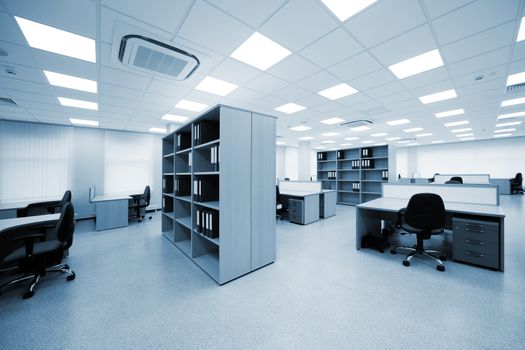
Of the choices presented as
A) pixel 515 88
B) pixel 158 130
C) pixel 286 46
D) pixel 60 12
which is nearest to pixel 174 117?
pixel 158 130

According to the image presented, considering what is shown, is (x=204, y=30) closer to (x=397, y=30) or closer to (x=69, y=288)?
(x=397, y=30)

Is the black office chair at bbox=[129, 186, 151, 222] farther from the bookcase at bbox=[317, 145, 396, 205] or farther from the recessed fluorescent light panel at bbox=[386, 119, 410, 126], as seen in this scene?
the recessed fluorescent light panel at bbox=[386, 119, 410, 126]

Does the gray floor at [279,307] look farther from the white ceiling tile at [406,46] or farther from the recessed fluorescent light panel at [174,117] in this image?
the recessed fluorescent light panel at [174,117]

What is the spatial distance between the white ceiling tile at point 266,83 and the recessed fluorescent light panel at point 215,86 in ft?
1.09

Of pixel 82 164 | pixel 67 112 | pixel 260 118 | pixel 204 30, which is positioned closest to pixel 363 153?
pixel 260 118


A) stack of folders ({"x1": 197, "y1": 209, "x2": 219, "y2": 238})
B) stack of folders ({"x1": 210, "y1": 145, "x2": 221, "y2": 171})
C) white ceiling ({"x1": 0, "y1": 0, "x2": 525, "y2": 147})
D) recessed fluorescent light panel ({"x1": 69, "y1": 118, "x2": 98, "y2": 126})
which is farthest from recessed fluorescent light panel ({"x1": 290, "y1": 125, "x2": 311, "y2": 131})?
recessed fluorescent light panel ({"x1": 69, "y1": 118, "x2": 98, "y2": 126})

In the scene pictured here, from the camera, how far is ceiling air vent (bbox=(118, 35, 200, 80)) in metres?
2.26

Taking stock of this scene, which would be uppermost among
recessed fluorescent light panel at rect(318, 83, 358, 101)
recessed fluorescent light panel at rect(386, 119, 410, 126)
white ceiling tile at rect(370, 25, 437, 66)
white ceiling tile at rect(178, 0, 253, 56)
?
recessed fluorescent light panel at rect(386, 119, 410, 126)

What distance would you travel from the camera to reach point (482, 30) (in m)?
2.23

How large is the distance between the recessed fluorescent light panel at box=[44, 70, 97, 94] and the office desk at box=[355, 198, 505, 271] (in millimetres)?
4772

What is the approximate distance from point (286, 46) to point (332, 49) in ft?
1.95

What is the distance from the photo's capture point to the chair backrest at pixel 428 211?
251 cm

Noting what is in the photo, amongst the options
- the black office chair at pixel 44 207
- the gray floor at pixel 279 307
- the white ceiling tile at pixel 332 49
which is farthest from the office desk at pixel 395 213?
the black office chair at pixel 44 207

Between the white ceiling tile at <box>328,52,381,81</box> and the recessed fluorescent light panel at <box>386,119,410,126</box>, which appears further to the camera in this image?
the recessed fluorescent light panel at <box>386,119,410,126</box>
